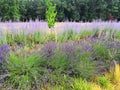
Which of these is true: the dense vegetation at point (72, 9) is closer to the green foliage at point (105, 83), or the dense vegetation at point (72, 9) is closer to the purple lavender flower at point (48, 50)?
the purple lavender flower at point (48, 50)

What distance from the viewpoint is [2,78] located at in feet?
13.5

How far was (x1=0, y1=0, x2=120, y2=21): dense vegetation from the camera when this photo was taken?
703 inches

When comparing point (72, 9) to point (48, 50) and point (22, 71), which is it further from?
point (22, 71)

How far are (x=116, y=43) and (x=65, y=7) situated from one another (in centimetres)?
1285

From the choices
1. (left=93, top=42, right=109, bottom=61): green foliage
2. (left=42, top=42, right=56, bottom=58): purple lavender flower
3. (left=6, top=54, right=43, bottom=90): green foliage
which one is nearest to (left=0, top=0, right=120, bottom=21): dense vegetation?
(left=93, top=42, right=109, bottom=61): green foliage

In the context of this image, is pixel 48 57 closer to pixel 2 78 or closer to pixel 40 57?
pixel 40 57

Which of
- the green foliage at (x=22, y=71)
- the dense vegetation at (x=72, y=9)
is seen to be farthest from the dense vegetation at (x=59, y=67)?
the dense vegetation at (x=72, y=9)

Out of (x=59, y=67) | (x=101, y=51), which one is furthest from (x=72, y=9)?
(x=59, y=67)

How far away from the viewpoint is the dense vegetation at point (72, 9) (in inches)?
703

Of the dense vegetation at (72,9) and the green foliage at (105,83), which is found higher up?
the dense vegetation at (72,9)

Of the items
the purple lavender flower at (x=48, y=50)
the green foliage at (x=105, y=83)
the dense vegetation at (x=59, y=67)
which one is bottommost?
the green foliage at (x=105, y=83)

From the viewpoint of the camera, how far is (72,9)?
18.6 metres

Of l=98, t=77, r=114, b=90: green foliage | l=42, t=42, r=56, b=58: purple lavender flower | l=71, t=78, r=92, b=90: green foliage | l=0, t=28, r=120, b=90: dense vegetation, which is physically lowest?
l=98, t=77, r=114, b=90: green foliage

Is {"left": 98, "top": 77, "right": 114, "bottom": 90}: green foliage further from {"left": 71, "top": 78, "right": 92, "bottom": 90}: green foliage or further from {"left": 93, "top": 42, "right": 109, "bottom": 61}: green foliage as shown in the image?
{"left": 93, "top": 42, "right": 109, "bottom": 61}: green foliage
